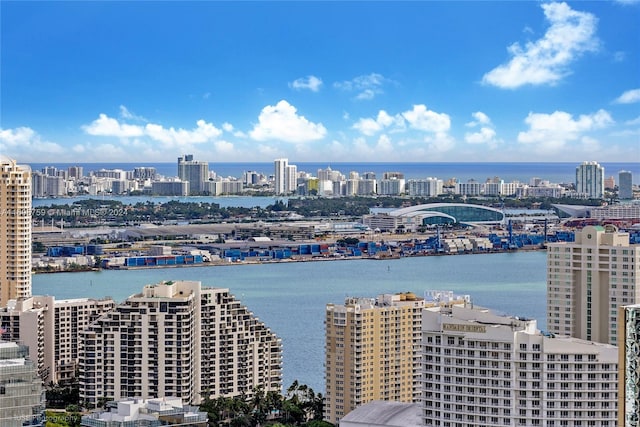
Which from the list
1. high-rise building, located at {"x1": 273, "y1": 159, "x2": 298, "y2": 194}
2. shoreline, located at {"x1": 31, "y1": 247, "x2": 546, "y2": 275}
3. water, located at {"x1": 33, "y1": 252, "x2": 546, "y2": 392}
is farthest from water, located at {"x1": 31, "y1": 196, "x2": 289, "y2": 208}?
water, located at {"x1": 33, "y1": 252, "x2": 546, "y2": 392}

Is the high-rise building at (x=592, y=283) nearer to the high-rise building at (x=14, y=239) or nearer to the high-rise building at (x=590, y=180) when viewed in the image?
the high-rise building at (x=14, y=239)

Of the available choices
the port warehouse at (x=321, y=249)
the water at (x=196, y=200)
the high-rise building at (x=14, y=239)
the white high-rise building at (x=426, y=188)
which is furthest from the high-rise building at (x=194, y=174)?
the high-rise building at (x=14, y=239)

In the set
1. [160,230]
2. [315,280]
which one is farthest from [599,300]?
[160,230]

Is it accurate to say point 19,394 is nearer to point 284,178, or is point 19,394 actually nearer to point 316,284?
point 316,284

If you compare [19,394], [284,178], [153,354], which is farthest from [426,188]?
[19,394]

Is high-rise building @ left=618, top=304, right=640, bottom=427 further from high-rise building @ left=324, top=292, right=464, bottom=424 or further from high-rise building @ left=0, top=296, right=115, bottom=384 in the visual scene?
high-rise building @ left=0, top=296, right=115, bottom=384
